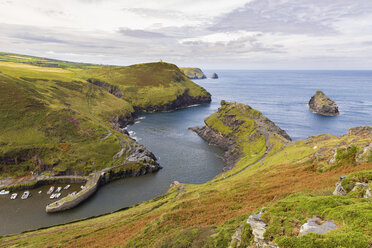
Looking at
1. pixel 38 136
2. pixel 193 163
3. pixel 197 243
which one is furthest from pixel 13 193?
pixel 197 243

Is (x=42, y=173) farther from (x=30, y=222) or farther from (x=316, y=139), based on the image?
(x=316, y=139)

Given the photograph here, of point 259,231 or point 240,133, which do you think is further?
point 240,133

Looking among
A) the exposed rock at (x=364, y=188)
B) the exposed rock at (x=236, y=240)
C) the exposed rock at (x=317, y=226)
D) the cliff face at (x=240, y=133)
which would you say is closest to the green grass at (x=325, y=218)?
the exposed rock at (x=317, y=226)

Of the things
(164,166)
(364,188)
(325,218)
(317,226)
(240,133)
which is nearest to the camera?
(317,226)

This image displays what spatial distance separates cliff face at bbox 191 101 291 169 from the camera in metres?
116

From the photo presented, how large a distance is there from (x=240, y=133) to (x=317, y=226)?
404ft

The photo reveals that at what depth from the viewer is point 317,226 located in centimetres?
1755

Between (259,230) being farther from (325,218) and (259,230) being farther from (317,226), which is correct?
(325,218)

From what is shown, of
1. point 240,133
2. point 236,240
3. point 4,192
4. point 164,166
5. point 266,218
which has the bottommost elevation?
point 4,192

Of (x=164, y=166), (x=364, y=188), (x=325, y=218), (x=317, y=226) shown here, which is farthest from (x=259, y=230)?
(x=164, y=166)

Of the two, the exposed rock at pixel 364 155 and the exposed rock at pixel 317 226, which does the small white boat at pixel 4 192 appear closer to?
the exposed rock at pixel 317 226

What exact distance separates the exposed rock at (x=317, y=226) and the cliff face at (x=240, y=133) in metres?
88.0

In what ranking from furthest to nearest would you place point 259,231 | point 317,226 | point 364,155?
point 364,155
point 259,231
point 317,226

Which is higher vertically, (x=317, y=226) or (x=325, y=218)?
(x=325, y=218)
